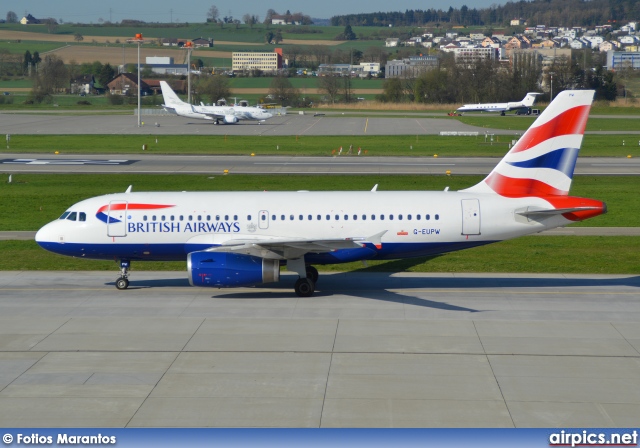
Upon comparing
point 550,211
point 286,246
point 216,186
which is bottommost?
point 216,186

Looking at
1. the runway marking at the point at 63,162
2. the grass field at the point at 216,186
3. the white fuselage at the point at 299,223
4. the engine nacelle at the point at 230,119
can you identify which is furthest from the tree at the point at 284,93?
the white fuselage at the point at 299,223

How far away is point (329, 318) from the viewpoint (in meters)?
26.7

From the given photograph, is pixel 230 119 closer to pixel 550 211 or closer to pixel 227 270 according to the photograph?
pixel 227 270

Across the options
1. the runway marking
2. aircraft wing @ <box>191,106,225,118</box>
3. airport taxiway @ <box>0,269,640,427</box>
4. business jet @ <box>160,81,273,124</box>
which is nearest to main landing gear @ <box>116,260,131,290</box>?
airport taxiway @ <box>0,269,640,427</box>

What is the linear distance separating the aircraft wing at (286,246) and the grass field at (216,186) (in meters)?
19.8

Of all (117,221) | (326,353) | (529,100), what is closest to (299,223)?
(117,221)

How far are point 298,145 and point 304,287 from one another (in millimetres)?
58614

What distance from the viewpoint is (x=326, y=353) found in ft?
75.2

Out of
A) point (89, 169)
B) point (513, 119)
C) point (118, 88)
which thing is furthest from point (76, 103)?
point (89, 169)

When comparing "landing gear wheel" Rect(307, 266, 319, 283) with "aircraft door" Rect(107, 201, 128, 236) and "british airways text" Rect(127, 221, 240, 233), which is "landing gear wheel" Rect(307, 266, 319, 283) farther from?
"aircraft door" Rect(107, 201, 128, 236)

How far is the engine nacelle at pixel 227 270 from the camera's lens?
90.9 ft

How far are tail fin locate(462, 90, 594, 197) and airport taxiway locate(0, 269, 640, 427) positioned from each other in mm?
3952

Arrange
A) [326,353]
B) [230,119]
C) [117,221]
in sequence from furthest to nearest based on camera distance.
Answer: [230,119] → [117,221] → [326,353]

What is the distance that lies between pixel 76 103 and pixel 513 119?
96.0 meters
